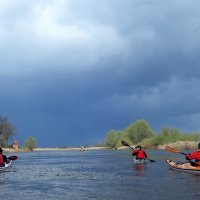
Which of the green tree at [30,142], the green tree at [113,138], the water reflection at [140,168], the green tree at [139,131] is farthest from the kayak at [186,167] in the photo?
the green tree at [30,142]

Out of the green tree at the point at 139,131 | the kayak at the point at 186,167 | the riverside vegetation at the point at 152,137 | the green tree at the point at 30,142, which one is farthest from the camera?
the green tree at the point at 30,142

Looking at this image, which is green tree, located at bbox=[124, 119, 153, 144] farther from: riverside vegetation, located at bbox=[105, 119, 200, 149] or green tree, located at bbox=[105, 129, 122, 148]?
green tree, located at bbox=[105, 129, 122, 148]

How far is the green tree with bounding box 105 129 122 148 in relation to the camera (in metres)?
146

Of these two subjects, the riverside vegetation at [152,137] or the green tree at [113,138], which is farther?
the green tree at [113,138]

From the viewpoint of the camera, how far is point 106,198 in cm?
2206

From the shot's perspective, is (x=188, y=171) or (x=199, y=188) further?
(x=188, y=171)

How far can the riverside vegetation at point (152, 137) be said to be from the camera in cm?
11675

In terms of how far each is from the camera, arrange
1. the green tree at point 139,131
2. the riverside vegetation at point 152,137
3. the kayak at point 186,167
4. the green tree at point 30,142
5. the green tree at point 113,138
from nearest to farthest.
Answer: the kayak at point 186,167 < the riverside vegetation at point 152,137 < the green tree at point 139,131 < the green tree at point 113,138 < the green tree at point 30,142

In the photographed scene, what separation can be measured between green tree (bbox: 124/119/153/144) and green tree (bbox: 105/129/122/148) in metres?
8.71

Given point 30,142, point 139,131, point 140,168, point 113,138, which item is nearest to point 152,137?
point 139,131

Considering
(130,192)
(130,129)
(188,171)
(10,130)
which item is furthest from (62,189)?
(130,129)

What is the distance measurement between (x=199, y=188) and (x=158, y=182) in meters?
4.25

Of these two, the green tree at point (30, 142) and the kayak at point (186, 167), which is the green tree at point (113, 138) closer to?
the green tree at point (30, 142)

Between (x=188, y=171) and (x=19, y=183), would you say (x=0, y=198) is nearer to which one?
(x=19, y=183)
